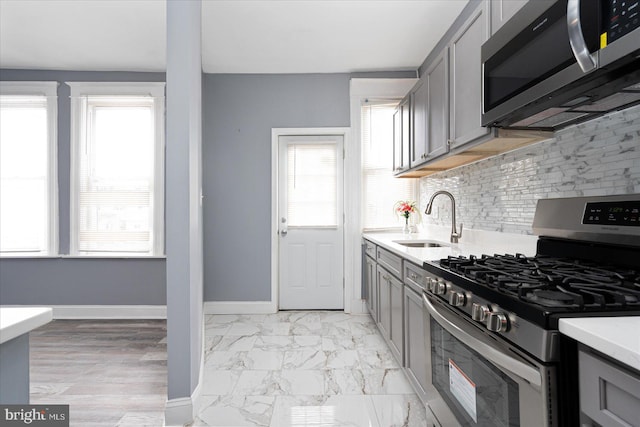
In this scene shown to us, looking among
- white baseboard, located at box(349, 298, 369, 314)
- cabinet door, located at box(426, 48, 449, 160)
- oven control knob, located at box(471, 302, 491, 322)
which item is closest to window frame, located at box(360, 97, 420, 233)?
white baseboard, located at box(349, 298, 369, 314)

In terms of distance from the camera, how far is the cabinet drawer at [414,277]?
1991mm

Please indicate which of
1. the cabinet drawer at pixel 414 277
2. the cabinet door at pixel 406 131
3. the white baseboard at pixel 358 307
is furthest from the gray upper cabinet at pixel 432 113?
the white baseboard at pixel 358 307

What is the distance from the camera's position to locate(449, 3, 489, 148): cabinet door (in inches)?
76.0

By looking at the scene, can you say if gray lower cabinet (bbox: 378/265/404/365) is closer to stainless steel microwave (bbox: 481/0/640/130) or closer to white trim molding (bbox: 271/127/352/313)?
white trim molding (bbox: 271/127/352/313)

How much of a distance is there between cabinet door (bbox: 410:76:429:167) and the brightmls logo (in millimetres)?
2623

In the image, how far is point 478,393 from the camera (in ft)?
4.10

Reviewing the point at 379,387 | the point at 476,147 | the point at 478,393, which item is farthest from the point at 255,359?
the point at 476,147

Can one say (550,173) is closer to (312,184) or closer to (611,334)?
(611,334)

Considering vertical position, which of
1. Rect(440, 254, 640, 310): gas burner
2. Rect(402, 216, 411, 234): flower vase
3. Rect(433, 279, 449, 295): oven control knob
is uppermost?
Rect(402, 216, 411, 234): flower vase

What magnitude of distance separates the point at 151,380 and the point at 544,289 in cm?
257

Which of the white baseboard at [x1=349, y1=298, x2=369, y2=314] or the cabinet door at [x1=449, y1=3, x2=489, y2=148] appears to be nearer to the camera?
the cabinet door at [x1=449, y1=3, x2=489, y2=148]

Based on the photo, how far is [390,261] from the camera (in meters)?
2.73

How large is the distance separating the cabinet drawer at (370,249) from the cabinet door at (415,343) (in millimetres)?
1185

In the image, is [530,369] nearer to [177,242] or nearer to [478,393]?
[478,393]
